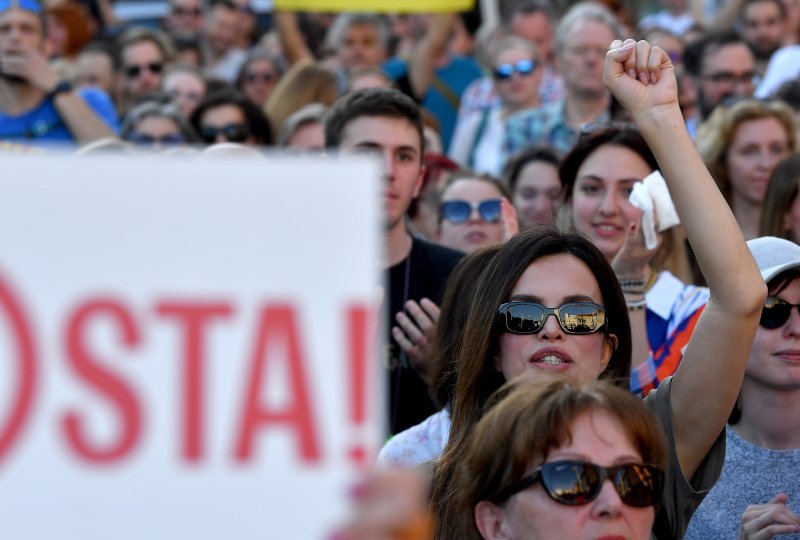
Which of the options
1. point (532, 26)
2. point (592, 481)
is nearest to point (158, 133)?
point (532, 26)

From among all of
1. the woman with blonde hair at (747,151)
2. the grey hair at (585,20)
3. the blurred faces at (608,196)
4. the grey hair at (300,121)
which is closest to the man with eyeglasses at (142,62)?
the grey hair at (300,121)

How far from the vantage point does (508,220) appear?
535cm

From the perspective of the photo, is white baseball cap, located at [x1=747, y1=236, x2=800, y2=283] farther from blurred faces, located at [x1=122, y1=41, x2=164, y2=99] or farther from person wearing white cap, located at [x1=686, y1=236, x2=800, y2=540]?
blurred faces, located at [x1=122, y1=41, x2=164, y2=99]

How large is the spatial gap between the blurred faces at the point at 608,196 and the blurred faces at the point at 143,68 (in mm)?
5006

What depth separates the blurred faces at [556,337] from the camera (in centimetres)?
338

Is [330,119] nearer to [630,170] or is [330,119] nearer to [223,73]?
[630,170]

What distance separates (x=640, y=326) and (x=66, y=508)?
2.91 metres

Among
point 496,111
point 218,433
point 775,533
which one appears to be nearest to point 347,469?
point 218,433

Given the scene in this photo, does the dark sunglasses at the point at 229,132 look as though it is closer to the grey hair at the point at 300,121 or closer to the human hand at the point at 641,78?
the grey hair at the point at 300,121

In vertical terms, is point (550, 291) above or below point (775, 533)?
above

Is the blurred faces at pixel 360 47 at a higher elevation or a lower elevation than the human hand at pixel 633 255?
higher

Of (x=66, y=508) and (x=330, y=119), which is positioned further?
(x=330, y=119)

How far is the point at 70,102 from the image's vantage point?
7.06 metres

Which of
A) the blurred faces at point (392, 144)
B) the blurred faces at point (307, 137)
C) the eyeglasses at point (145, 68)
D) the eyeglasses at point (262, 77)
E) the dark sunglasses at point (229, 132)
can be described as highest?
the eyeglasses at point (145, 68)
